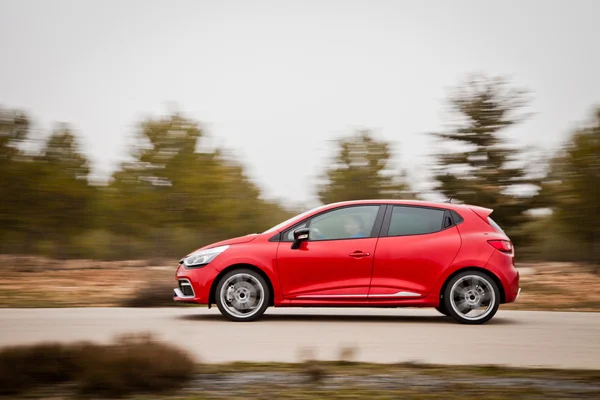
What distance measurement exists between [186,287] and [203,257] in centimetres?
47

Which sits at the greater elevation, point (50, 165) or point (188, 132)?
point (188, 132)

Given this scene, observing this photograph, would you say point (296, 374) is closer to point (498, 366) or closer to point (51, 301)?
point (498, 366)

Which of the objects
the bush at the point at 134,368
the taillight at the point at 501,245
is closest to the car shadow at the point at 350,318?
the taillight at the point at 501,245

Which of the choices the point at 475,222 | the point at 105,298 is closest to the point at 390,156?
the point at 105,298

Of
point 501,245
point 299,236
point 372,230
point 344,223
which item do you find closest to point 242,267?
point 299,236

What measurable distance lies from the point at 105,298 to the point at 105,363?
444 inches

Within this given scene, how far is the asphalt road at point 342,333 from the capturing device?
7875mm

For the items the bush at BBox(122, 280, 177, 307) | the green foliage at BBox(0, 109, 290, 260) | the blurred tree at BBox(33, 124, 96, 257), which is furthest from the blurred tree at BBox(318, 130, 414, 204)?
the bush at BBox(122, 280, 177, 307)

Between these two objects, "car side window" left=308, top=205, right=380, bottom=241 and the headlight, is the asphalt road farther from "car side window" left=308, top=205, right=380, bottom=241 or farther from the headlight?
"car side window" left=308, top=205, right=380, bottom=241

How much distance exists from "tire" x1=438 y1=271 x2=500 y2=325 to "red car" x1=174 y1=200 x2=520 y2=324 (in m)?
0.01

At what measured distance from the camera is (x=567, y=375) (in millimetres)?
6684

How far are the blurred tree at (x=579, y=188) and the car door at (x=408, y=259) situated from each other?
2526 centimetres

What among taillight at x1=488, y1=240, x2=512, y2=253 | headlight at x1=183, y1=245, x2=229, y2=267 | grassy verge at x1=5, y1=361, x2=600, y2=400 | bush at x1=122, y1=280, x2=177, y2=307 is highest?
taillight at x1=488, y1=240, x2=512, y2=253

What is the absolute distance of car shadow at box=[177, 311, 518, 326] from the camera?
11.2 m
